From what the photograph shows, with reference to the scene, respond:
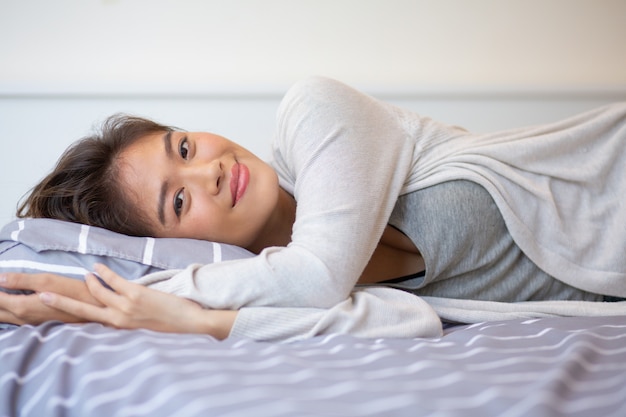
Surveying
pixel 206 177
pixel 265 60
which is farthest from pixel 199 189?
pixel 265 60

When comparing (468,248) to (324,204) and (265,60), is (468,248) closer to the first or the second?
(324,204)

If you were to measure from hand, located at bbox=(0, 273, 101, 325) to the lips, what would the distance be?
0.31 m

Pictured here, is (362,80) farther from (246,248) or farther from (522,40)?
(246,248)

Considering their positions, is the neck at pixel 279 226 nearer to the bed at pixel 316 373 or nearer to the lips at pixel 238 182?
the lips at pixel 238 182

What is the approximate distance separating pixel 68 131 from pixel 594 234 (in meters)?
1.44

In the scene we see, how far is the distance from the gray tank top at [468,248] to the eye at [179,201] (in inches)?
15.4

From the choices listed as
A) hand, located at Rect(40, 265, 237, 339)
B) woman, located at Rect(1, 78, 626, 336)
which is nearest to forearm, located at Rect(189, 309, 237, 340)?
hand, located at Rect(40, 265, 237, 339)

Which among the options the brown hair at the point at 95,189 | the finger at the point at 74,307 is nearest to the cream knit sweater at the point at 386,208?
the finger at the point at 74,307

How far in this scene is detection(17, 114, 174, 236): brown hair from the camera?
1299 mm

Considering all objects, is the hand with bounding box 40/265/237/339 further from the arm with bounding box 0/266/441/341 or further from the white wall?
the white wall

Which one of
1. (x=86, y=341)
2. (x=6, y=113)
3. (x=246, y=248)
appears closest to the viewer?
(x=86, y=341)

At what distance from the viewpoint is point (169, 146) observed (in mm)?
1294

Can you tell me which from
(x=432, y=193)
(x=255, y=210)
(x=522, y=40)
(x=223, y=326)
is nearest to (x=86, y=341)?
(x=223, y=326)

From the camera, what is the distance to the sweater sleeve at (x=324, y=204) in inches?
42.3
